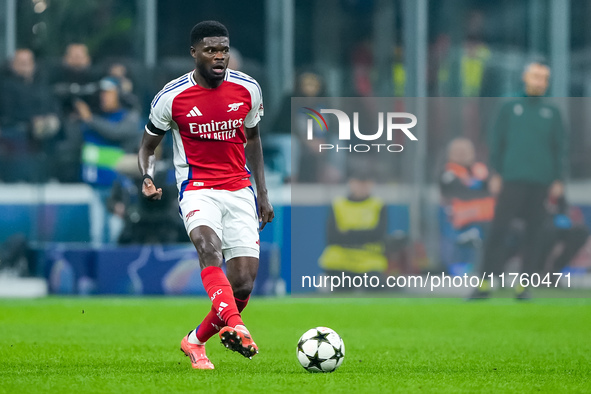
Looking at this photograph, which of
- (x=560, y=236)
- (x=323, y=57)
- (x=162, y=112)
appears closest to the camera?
(x=162, y=112)

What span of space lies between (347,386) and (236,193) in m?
1.73

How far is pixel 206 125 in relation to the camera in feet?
23.8

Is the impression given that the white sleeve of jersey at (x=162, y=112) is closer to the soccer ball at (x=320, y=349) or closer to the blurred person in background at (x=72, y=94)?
the soccer ball at (x=320, y=349)

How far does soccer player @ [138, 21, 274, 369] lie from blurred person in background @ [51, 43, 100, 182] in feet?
26.5

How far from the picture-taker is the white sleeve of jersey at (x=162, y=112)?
23.7 ft

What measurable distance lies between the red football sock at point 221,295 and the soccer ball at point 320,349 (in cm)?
54

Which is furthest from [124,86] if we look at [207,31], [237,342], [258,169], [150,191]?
[237,342]

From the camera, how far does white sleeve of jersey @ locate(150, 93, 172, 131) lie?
7234 mm

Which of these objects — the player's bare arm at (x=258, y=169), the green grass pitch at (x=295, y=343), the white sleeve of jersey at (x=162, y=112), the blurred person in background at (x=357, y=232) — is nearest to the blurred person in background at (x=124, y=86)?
the green grass pitch at (x=295, y=343)

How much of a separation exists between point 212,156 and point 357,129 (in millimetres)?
7689

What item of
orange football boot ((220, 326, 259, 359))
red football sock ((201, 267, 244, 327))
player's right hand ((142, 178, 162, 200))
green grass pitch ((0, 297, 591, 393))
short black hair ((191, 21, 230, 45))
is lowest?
green grass pitch ((0, 297, 591, 393))

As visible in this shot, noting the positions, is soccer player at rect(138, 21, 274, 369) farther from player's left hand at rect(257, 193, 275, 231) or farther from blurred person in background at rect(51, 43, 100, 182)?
blurred person in background at rect(51, 43, 100, 182)

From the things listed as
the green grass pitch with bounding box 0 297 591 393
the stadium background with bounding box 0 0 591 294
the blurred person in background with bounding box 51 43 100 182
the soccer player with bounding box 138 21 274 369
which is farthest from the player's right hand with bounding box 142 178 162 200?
the blurred person in background with bounding box 51 43 100 182

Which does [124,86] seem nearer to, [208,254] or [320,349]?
[208,254]
